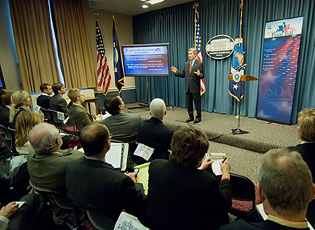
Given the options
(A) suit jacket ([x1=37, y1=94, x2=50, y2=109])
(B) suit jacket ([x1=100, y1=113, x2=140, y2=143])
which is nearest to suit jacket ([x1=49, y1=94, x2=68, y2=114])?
(A) suit jacket ([x1=37, y1=94, x2=50, y2=109])

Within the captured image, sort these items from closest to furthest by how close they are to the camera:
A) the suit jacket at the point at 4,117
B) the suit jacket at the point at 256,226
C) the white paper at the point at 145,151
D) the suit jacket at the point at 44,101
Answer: the suit jacket at the point at 256,226
the white paper at the point at 145,151
the suit jacket at the point at 4,117
the suit jacket at the point at 44,101

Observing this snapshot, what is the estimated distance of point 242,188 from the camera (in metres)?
1.43

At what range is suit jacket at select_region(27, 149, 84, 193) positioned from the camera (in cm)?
137

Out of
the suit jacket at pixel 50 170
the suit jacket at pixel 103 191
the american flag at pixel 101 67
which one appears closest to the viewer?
the suit jacket at pixel 103 191

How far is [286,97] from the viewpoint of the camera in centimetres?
380

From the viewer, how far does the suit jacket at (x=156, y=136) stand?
1.85m

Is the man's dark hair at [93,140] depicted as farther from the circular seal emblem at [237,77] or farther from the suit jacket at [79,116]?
the circular seal emblem at [237,77]

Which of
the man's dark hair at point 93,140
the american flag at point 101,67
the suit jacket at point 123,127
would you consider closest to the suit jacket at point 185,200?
the man's dark hair at point 93,140

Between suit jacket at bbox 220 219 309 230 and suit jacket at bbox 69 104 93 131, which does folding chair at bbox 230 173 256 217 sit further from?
suit jacket at bbox 69 104 93 131

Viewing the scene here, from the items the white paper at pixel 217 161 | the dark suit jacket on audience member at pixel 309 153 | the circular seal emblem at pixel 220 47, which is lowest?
the white paper at pixel 217 161

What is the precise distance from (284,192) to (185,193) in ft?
1.42

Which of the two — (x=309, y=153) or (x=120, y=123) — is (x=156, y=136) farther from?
(x=309, y=153)

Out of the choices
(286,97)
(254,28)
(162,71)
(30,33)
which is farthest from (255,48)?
(30,33)

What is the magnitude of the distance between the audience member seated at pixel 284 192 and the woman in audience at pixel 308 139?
0.68 m
